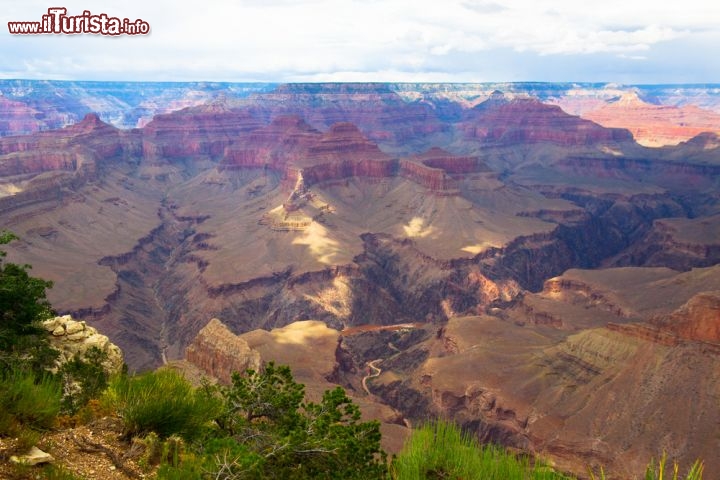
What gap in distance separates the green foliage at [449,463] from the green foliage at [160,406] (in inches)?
247

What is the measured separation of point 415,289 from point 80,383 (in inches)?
4198

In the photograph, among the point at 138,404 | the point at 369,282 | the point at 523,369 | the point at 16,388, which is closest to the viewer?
the point at 16,388

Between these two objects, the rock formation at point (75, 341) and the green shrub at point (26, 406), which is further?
the rock formation at point (75, 341)

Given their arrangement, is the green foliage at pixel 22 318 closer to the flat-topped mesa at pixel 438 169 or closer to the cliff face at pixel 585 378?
the cliff face at pixel 585 378

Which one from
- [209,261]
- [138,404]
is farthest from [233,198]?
[138,404]

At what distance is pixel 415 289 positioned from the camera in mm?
125500

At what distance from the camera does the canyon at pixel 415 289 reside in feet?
191

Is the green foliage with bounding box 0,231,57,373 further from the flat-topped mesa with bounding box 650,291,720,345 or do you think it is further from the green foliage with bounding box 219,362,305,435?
the flat-topped mesa with bounding box 650,291,720,345

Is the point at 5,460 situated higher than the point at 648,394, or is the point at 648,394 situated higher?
the point at 5,460

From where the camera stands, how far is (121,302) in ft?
356

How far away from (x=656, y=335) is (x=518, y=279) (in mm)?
71168

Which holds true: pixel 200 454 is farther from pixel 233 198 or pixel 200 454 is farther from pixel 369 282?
pixel 233 198

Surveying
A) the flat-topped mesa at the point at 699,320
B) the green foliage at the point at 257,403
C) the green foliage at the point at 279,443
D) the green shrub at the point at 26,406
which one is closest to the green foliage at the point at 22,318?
the green foliage at the point at 257,403

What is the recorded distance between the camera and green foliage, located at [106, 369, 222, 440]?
1503cm
